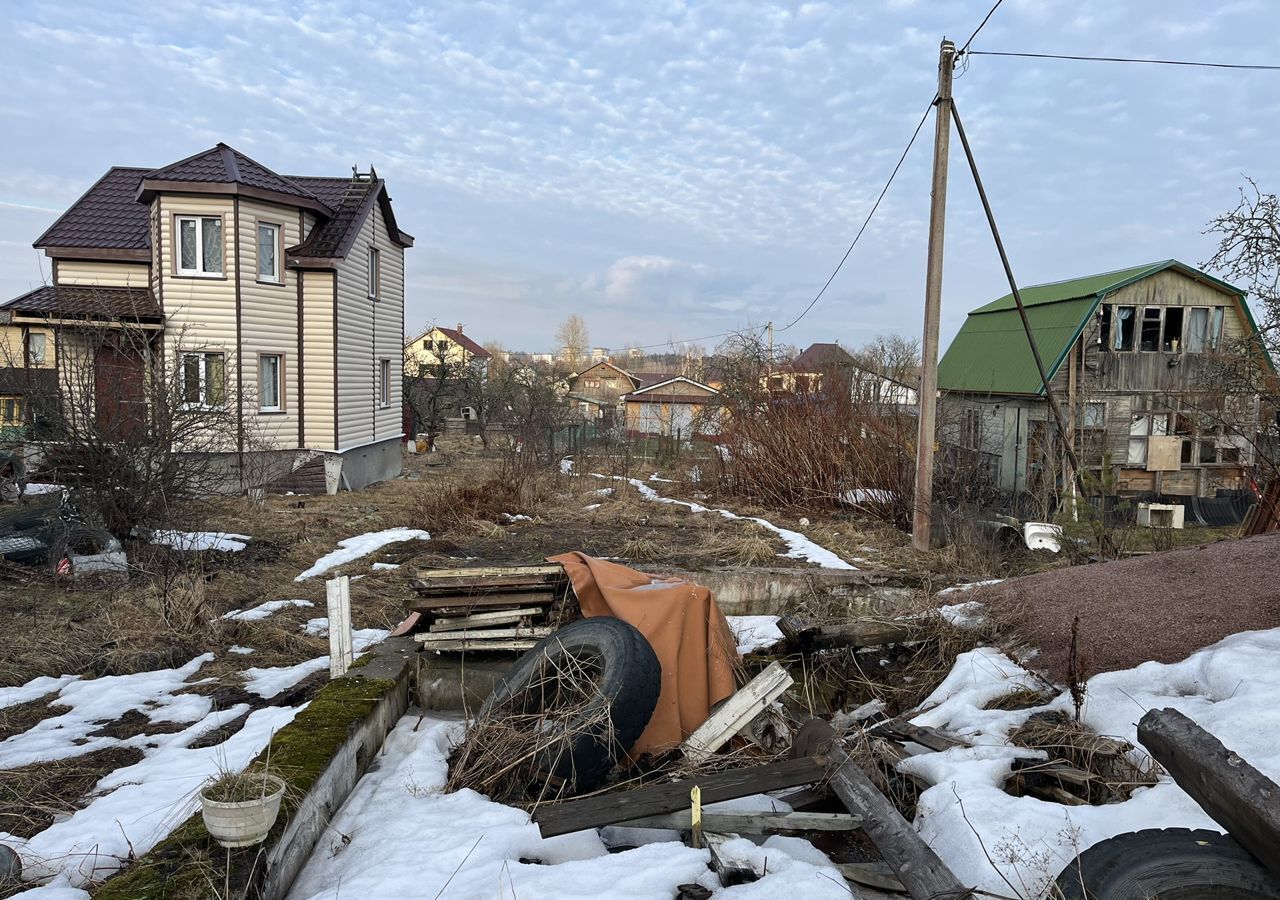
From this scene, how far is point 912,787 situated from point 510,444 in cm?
1360

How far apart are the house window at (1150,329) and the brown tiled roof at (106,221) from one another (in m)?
24.1

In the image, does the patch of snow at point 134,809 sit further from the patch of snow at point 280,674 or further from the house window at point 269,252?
the house window at point 269,252

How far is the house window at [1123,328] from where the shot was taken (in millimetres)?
20938

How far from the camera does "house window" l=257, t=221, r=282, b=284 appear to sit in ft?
57.9

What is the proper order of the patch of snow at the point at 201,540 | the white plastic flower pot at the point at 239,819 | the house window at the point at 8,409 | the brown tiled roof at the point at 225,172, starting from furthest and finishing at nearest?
the brown tiled roof at the point at 225,172, the house window at the point at 8,409, the patch of snow at the point at 201,540, the white plastic flower pot at the point at 239,819

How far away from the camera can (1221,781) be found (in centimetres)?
288

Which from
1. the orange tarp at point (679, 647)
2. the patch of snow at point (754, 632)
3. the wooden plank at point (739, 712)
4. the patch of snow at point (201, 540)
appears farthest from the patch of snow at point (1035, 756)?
the patch of snow at point (201, 540)

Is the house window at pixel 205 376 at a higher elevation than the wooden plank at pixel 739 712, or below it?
higher

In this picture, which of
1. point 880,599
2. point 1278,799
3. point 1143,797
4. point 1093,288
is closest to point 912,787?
point 1143,797

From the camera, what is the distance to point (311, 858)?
3754mm

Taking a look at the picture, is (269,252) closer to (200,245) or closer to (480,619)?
(200,245)

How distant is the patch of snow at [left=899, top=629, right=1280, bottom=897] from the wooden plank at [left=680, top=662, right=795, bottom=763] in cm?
79

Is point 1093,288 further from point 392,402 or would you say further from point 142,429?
point 142,429

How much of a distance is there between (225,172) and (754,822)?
1730 centimetres
